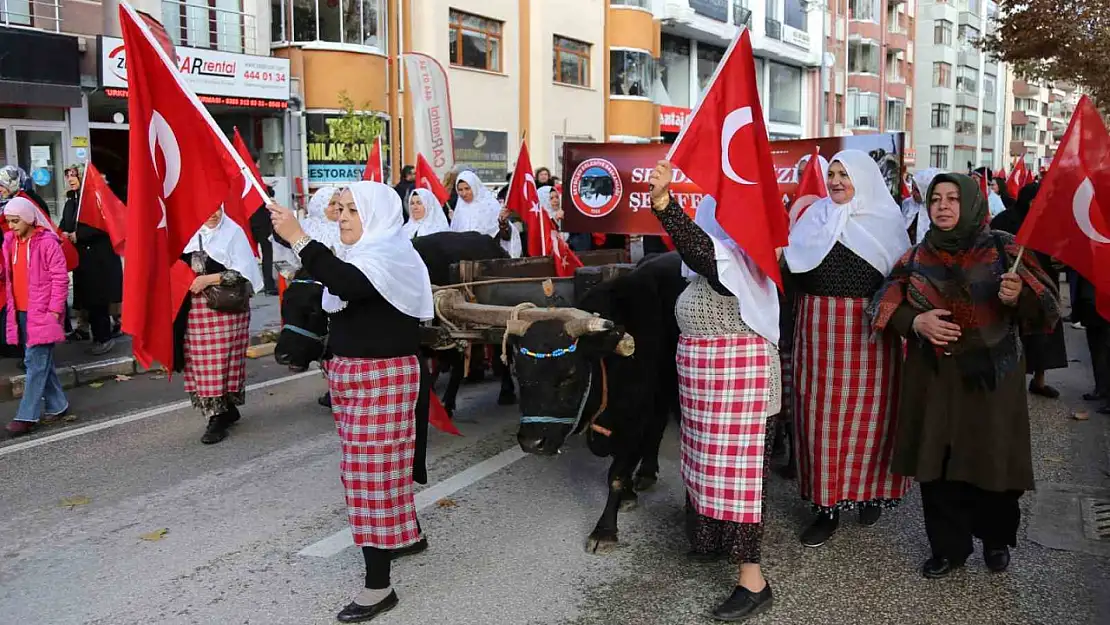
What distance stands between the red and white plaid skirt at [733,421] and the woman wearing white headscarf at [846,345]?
798mm

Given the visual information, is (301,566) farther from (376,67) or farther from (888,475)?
(376,67)

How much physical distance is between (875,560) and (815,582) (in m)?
0.47

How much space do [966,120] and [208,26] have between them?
60.1 m

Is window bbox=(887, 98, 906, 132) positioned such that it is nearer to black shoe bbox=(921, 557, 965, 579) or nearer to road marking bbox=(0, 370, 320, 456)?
road marking bbox=(0, 370, 320, 456)

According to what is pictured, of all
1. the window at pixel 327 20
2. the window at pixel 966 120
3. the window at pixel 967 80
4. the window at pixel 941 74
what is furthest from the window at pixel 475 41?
the window at pixel 966 120

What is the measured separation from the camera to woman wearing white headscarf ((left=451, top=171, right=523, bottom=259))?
370 inches

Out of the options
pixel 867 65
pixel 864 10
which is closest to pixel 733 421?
pixel 864 10

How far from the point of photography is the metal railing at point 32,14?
50.3 ft

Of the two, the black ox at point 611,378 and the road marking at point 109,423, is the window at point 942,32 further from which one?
the black ox at point 611,378

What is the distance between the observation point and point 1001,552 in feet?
15.3

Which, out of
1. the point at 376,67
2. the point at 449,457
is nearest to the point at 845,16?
the point at 376,67

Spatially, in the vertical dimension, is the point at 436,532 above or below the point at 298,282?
below

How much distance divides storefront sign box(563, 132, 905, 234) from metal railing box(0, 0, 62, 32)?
418 inches

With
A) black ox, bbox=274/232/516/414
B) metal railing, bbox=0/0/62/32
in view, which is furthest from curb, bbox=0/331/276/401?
metal railing, bbox=0/0/62/32
